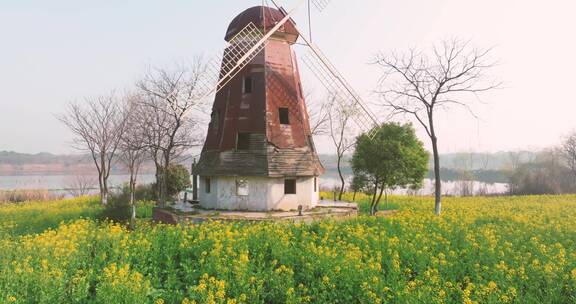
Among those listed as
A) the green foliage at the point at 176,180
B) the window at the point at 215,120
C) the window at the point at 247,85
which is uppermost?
the window at the point at 247,85

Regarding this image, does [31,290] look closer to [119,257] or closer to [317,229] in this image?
[119,257]

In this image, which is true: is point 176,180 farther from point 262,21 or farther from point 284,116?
point 262,21

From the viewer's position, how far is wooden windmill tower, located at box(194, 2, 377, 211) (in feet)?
62.2

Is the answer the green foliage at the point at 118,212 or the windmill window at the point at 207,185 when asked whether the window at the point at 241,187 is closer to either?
Result: the windmill window at the point at 207,185

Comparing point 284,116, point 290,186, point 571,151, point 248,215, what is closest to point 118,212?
point 248,215

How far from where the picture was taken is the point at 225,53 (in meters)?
20.9

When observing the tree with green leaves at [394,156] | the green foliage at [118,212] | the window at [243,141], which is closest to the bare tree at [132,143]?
the green foliage at [118,212]

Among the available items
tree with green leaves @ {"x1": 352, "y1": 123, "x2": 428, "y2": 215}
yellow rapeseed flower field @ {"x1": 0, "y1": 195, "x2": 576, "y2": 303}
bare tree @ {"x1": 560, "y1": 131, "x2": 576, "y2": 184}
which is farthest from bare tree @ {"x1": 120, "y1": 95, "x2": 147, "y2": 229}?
bare tree @ {"x1": 560, "y1": 131, "x2": 576, "y2": 184}

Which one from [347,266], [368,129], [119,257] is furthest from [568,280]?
[368,129]

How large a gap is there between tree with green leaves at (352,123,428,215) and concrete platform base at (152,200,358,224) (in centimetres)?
380

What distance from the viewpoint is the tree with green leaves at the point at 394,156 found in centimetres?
2220

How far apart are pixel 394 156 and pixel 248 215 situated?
10.1 metres

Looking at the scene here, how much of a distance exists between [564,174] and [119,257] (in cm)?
6922

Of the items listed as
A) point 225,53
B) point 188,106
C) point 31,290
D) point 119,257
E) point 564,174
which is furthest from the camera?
point 564,174
